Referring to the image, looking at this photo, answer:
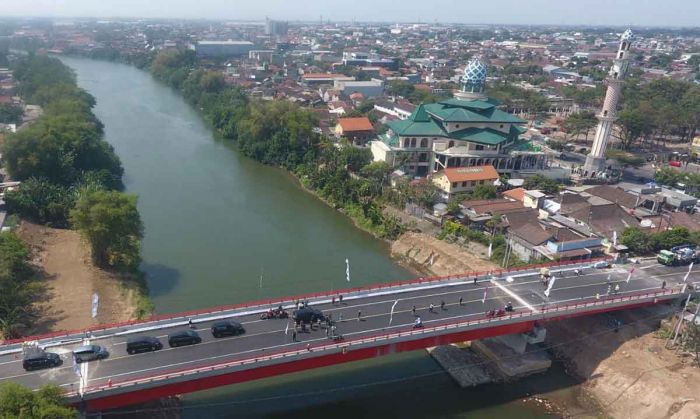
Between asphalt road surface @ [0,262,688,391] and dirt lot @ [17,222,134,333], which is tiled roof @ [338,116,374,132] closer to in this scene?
dirt lot @ [17,222,134,333]

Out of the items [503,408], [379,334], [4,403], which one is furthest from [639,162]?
[4,403]

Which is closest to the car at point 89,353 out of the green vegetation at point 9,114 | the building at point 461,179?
the building at point 461,179

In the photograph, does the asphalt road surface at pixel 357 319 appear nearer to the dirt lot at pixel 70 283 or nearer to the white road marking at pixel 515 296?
the white road marking at pixel 515 296

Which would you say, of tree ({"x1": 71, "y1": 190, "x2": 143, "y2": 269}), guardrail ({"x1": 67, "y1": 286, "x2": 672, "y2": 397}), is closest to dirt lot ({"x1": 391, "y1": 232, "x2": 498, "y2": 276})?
guardrail ({"x1": 67, "y1": 286, "x2": 672, "y2": 397})

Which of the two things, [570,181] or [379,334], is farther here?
[570,181]

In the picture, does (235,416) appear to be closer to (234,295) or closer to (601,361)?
(234,295)
